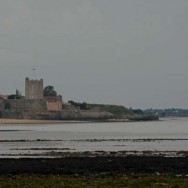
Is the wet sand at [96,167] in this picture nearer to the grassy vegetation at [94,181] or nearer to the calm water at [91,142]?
the grassy vegetation at [94,181]

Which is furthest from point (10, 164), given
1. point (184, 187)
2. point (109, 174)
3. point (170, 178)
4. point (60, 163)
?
point (184, 187)

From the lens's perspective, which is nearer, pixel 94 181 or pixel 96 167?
pixel 94 181

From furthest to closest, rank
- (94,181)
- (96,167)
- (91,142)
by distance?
(91,142), (96,167), (94,181)

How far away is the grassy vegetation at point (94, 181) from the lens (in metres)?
23.8

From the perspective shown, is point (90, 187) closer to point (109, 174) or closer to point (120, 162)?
point (109, 174)

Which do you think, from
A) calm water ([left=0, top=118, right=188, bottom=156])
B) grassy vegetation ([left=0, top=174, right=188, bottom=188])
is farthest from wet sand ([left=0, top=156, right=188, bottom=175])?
calm water ([left=0, top=118, right=188, bottom=156])

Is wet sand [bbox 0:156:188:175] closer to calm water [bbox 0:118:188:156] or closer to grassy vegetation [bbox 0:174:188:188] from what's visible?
grassy vegetation [bbox 0:174:188:188]

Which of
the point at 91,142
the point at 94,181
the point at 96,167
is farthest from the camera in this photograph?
the point at 91,142

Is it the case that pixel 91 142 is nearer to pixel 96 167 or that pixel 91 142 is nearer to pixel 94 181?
pixel 96 167

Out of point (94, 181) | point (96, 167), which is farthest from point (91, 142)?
point (94, 181)

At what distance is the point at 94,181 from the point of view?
2542cm

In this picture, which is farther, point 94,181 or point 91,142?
point 91,142

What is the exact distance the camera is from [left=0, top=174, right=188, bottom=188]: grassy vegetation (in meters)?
23.8

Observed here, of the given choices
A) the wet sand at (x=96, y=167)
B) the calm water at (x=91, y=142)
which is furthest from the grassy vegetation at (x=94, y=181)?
the calm water at (x=91, y=142)
